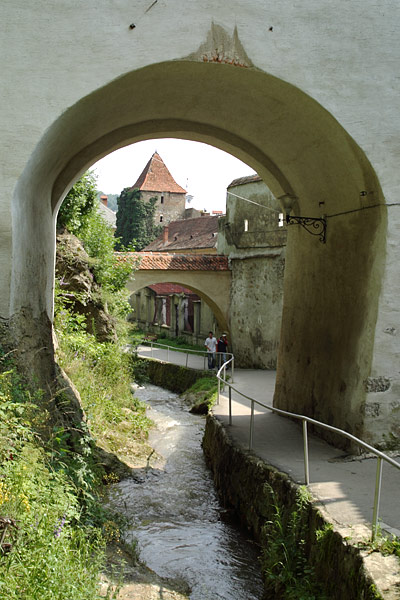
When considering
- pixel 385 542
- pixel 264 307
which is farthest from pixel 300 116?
pixel 264 307

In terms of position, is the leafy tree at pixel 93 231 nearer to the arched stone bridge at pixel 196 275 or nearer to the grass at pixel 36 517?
the arched stone bridge at pixel 196 275

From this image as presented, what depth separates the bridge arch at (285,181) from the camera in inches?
245

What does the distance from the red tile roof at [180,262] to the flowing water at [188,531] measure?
34.8 feet

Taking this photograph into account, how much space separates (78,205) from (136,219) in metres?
32.9

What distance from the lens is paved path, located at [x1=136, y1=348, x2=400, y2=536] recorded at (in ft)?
15.2

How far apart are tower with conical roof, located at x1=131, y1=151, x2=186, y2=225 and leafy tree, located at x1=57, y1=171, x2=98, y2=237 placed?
32.9m

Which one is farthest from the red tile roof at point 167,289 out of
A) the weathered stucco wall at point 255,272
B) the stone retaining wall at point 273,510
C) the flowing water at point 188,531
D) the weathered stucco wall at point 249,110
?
the weathered stucco wall at point 249,110

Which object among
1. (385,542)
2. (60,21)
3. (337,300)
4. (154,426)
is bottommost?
(154,426)

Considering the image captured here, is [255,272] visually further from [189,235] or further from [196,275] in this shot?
[189,235]

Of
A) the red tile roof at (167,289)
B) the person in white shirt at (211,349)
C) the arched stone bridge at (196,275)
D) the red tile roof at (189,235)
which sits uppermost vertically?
A: the red tile roof at (189,235)

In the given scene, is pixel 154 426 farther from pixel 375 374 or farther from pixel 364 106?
pixel 364 106

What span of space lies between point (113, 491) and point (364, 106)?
5783 millimetres

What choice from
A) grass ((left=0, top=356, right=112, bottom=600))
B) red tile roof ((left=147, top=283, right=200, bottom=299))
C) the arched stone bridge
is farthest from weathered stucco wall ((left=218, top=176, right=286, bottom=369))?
grass ((left=0, top=356, right=112, bottom=600))

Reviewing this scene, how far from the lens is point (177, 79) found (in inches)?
257
